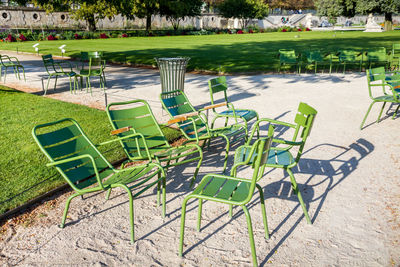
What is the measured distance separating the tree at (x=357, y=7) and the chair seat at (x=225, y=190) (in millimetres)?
43899

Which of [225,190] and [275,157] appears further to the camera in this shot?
[275,157]

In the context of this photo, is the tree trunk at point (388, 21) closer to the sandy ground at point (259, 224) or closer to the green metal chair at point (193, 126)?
the sandy ground at point (259, 224)

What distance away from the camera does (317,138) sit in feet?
20.5

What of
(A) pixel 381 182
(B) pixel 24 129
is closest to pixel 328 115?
(A) pixel 381 182

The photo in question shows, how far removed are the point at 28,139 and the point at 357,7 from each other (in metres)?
44.5

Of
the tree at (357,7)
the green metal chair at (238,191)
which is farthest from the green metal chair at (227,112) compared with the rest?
the tree at (357,7)

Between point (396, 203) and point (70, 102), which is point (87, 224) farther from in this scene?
point (70, 102)

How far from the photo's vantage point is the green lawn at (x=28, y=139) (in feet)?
14.1

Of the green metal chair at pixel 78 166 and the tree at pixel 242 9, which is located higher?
the tree at pixel 242 9

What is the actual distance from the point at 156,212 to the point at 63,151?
1236 millimetres

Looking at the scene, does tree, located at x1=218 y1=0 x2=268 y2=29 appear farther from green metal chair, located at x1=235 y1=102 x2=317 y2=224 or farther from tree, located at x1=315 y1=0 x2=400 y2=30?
green metal chair, located at x1=235 y1=102 x2=317 y2=224

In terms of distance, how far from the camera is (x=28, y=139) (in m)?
6.05

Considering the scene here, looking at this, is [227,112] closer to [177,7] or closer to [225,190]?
[225,190]

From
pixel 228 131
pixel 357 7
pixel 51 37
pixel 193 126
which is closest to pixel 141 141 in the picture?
pixel 193 126
